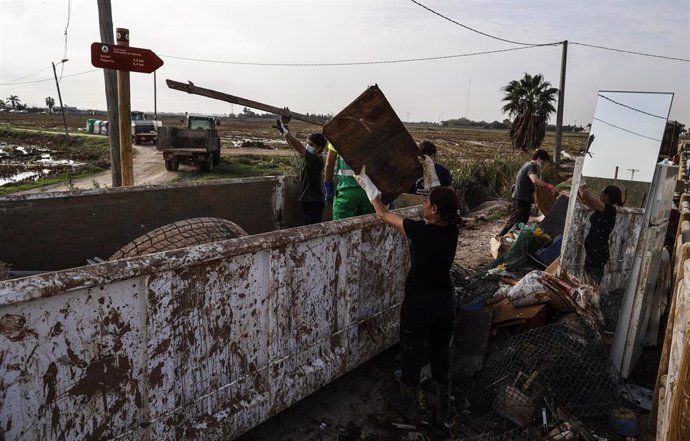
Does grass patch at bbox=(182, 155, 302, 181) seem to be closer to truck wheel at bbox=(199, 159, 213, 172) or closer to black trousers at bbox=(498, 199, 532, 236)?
truck wheel at bbox=(199, 159, 213, 172)

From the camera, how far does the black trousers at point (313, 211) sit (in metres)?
5.41

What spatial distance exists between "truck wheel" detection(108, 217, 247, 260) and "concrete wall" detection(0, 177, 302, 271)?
0.67m

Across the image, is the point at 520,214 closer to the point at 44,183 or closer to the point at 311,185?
the point at 311,185

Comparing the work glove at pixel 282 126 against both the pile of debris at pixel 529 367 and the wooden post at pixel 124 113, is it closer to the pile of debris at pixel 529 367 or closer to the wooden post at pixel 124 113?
the wooden post at pixel 124 113

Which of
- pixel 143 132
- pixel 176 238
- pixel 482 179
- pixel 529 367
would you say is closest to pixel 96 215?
pixel 176 238

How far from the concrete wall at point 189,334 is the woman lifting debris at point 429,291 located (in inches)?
14.9

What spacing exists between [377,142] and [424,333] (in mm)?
1359

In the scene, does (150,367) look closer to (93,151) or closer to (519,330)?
(519,330)

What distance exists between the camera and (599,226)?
552cm

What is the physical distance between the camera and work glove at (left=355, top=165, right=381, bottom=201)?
11.2 ft

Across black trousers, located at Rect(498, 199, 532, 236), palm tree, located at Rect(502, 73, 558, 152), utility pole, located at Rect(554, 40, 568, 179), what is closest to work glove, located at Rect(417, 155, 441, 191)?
black trousers, located at Rect(498, 199, 532, 236)

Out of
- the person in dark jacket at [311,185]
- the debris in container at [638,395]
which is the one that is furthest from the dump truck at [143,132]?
the debris in container at [638,395]

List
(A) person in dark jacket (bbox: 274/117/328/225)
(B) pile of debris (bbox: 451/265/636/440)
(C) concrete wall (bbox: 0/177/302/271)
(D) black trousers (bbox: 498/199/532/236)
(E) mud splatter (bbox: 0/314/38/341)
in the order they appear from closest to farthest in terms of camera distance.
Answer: (E) mud splatter (bbox: 0/314/38/341), (B) pile of debris (bbox: 451/265/636/440), (C) concrete wall (bbox: 0/177/302/271), (A) person in dark jacket (bbox: 274/117/328/225), (D) black trousers (bbox: 498/199/532/236)

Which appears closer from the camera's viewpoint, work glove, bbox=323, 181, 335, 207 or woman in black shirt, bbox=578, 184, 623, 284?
work glove, bbox=323, 181, 335, 207
